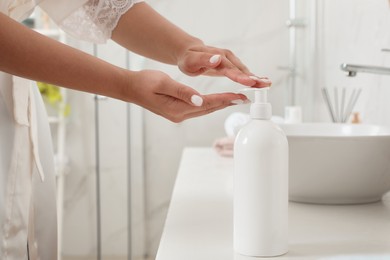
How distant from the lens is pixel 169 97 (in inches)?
29.7

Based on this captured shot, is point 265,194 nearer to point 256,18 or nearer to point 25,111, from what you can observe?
point 25,111

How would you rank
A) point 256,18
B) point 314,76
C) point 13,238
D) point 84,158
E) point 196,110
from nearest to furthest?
point 196,110 → point 13,238 → point 314,76 → point 256,18 → point 84,158

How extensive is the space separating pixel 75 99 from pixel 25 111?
1.52 meters

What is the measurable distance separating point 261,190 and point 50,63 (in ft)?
1.10

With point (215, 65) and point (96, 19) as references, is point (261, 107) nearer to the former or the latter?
point (215, 65)

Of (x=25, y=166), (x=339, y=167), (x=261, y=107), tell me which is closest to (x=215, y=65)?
(x=261, y=107)

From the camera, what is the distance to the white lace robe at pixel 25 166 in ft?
2.93

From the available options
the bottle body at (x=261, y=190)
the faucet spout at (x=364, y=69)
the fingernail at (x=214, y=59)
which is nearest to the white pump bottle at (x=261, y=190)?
the bottle body at (x=261, y=190)

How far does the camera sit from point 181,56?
976mm

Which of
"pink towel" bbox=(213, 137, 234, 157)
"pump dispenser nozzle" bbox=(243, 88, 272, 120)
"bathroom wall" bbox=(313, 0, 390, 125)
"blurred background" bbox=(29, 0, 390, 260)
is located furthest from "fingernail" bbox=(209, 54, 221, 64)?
"blurred background" bbox=(29, 0, 390, 260)

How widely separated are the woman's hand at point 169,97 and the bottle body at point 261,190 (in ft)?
0.27

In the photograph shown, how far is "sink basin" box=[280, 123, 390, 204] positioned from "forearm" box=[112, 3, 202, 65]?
0.93 feet

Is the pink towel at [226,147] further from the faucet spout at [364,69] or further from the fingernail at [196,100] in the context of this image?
the fingernail at [196,100]

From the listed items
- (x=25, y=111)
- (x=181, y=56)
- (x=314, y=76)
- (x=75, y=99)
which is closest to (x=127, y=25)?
(x=181, y=56)
